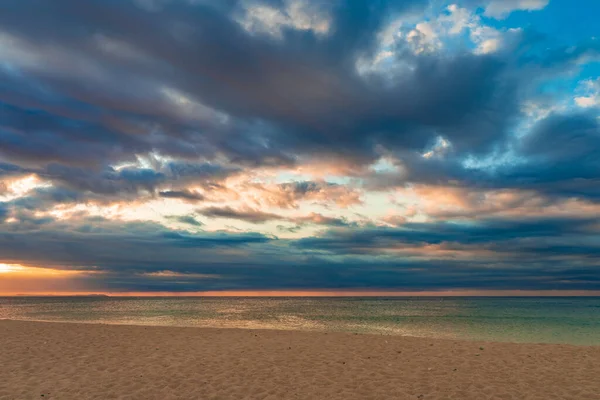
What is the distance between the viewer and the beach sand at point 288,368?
551 inches

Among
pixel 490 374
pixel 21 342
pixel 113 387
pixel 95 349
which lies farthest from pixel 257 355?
pixel 21 342

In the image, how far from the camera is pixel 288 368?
17719 millimetres

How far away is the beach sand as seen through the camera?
14000 millimetres

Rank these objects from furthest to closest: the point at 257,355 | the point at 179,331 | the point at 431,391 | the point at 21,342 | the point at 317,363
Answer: the point at 179,331
the point at 21,342
the point at 257,355
the point at 317,363
the point at 431,391

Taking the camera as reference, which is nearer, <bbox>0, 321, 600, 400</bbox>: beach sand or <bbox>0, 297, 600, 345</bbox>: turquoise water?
<bbox>0, 321, 600, 400</bbox>: beach sand

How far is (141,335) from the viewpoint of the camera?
92.0 ft

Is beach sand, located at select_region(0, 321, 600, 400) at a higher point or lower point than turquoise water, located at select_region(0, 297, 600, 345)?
higher

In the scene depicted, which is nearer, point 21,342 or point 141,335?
point 21,342

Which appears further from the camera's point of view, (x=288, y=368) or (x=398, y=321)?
(x=398, y=321)

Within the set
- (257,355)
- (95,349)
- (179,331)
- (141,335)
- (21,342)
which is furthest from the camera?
(179,331)

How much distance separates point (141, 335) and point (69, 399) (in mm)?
15540

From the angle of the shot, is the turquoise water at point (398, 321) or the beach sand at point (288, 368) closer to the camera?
the beach sand at point (288, 368)

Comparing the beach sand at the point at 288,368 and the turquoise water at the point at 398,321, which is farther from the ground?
the beach sand at the point at 288,368

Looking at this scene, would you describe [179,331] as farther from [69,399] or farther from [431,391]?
[431,391]
